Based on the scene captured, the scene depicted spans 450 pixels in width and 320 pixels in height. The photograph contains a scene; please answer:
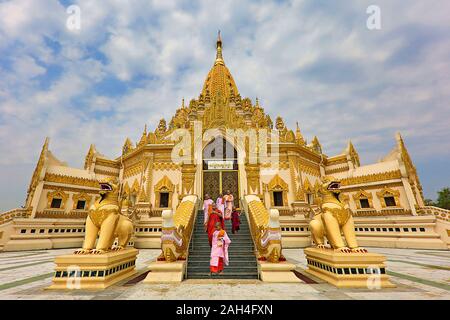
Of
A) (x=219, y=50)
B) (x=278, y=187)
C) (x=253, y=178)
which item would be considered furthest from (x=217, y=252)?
(x=219, y=50)

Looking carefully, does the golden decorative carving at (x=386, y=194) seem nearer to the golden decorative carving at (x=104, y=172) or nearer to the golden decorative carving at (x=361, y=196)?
the golden decorative carving at (x=361, y=196)

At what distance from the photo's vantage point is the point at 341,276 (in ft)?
14.5

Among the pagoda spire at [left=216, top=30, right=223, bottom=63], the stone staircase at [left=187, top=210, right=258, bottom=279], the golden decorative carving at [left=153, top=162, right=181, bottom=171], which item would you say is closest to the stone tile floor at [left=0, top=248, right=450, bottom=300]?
the stone staircase at [left=187, top=210, right=258, bottom=279]

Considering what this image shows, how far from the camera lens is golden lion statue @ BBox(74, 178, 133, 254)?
5.03 m

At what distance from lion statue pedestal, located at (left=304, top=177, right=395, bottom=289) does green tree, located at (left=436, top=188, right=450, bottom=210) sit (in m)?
38.9

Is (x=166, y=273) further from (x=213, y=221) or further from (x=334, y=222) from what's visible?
(x=334, y=222)

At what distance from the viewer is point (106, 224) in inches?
203

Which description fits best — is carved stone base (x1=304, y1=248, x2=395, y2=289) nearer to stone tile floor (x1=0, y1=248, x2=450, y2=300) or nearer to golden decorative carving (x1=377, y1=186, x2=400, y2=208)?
stone tile floor (x1=0, y1=248, x2=450, y2=300)

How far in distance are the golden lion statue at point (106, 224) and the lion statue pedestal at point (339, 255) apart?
4.91 m

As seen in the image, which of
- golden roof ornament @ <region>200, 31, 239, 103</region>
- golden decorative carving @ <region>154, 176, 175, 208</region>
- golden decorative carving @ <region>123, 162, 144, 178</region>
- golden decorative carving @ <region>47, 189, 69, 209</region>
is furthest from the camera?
golden roof ornament @ <region>200, 31, 239, 103</region>

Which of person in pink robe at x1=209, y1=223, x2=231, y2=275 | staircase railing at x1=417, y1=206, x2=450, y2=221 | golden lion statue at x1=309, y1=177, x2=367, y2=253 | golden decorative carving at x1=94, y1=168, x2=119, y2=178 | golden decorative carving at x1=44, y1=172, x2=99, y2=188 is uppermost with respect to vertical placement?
golden decorative carving at x1=94, y1=168, x2=119, y2=178

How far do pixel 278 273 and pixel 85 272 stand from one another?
418 cm
